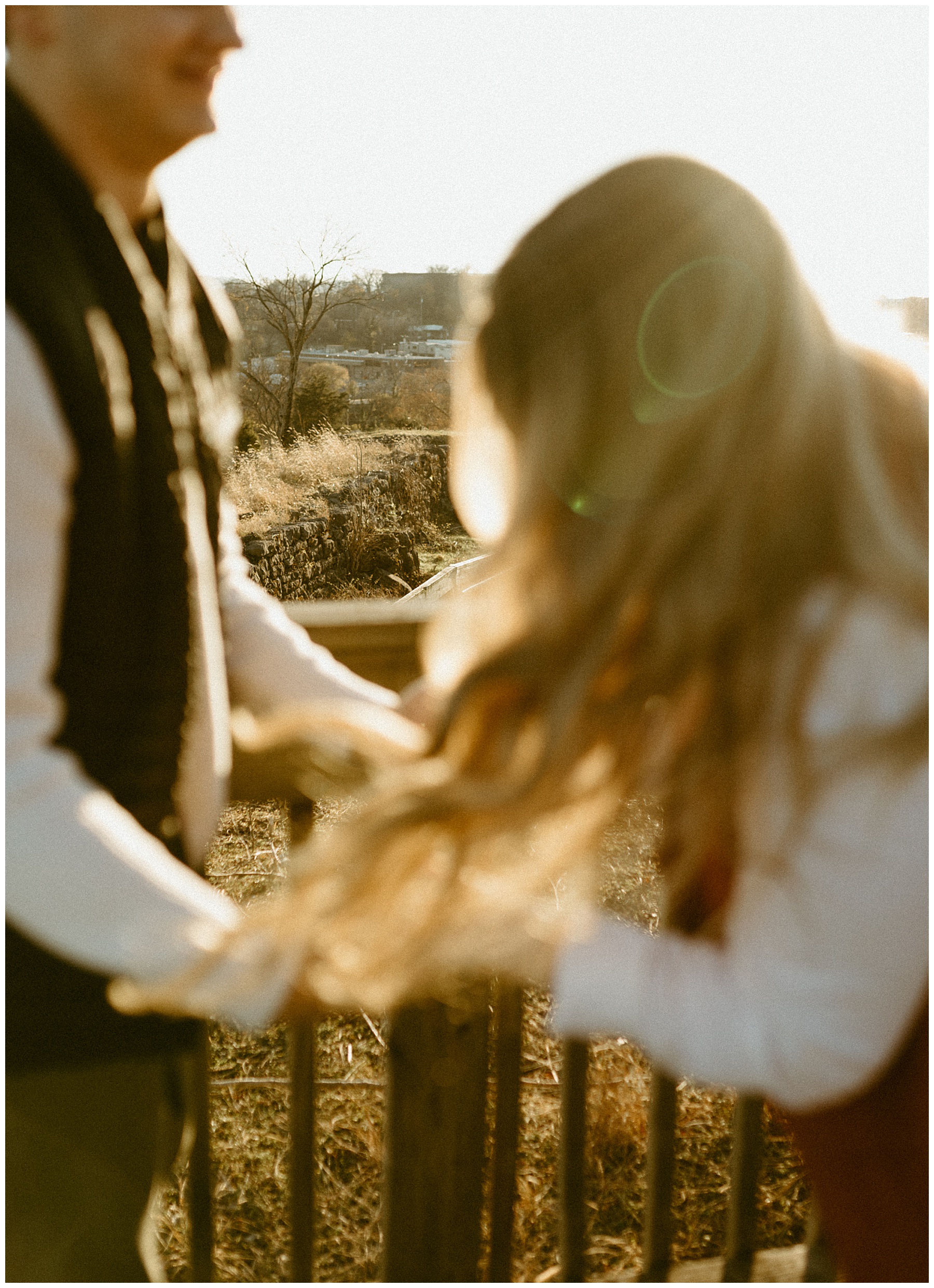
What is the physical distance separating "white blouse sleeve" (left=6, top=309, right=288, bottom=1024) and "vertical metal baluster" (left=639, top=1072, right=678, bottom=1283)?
1.03 m

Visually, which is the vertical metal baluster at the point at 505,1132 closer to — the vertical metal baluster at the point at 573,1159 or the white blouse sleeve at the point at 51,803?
the vertical metal baluster at the point at 573,1159

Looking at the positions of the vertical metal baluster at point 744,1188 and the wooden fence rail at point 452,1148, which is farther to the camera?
the vertical metal baluster at point 744,1188

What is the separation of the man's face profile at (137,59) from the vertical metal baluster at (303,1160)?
1.27m

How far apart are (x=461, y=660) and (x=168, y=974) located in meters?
0.44

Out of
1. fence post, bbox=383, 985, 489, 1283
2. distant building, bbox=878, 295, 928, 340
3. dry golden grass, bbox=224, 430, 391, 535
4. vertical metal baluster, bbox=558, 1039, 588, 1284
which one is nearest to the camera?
distant building, bbox=878, 295, 928, 340

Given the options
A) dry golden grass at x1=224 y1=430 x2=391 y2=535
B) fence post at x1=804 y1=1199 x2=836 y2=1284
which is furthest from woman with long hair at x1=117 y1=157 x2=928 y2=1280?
dry golden grass at x1=224 y1=430 x2=391 y2=535

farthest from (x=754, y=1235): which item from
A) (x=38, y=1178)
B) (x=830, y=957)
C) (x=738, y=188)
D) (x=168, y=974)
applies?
(x=738, y=188)

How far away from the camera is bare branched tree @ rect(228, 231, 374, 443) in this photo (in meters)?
16.6

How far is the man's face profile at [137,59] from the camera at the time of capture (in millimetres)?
900

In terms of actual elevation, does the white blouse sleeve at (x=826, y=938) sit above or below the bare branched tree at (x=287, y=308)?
below

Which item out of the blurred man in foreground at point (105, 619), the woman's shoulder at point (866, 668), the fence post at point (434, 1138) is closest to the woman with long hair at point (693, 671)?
the woman's shoulder at point (866, 668)

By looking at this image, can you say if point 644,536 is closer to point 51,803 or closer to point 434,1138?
point 51,803

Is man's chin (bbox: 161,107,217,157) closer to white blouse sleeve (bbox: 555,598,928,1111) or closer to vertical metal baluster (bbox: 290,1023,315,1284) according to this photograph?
white blouse sleeve (bbox: 555,598,928,1111)

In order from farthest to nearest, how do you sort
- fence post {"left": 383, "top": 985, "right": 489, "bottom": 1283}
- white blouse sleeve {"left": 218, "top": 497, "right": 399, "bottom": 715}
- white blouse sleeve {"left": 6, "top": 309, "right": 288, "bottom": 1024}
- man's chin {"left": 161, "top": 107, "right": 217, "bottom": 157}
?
fence post {"left": 383, "top": 985, "right": 489, "bottom": 1283}
white blouse sleeve {"left": 218, "top": 497, "right": 399, "bottom": 715}
man's chin {"left": 161, "top": 107, "right": 217, "bottom": 157}
white blouse sleeve {"left": 6, "top": 309, "right": 288, "bottom": 1024}
